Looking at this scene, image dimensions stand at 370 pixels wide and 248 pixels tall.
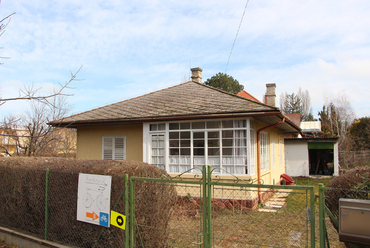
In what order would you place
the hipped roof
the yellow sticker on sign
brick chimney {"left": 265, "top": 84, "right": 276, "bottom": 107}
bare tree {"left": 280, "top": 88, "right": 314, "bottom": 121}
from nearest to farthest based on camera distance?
1. the yellow sticker on sign
2. the hipped roof
3. brick chimney {"left": 265, "top": 84, "right": 276, "bottom": 107}
4. bare tree {"left": 280, "top": 88, "right": 314, "bottom": 121}

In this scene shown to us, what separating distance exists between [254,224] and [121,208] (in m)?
3.91

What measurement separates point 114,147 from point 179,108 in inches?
128

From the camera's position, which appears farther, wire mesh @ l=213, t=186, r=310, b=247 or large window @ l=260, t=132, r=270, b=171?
large window @ l=260, t=132, r=270, b=171

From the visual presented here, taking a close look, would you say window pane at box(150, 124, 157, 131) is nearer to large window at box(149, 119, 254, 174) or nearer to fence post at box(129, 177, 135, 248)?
large window at box(149, 119, 254, 174)

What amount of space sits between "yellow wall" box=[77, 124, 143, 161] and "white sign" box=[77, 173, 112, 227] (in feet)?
18.7

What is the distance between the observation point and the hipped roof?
8766 mm

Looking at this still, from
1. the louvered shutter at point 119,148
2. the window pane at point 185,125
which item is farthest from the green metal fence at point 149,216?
the louvered shutter at point 119,148

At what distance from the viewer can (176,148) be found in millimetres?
9820

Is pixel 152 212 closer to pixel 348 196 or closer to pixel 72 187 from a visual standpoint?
pixel 72 187

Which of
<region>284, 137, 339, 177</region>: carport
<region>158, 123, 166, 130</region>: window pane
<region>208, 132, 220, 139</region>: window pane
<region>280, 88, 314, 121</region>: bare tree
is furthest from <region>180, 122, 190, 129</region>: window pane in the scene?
<region>280, 88, 314, 121</region>: bare tree

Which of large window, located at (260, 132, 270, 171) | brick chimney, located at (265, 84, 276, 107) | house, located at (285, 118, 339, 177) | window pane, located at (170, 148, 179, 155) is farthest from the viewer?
house, located at (285, 118, 339, 177)

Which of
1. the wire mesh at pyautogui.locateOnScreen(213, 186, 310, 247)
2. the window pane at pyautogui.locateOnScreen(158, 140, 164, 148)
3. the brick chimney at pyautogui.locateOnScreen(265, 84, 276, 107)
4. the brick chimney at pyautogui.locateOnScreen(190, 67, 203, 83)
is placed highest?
the brick chimney at pyautogui.locateOnScreen(190, 67, 203, 83)

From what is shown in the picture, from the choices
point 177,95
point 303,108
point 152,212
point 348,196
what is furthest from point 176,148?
point 303,108

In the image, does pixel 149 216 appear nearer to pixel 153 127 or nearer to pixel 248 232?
pixel 248 232
